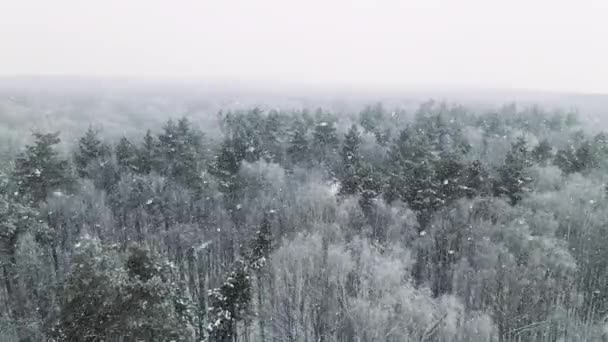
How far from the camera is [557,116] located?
248 ft

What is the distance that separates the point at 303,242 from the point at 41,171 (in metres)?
25.0

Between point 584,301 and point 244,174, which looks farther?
point 244,174

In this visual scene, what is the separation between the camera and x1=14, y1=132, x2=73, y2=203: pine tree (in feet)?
129

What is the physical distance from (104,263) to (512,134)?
208ft

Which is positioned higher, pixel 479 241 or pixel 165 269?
pixel 165 269

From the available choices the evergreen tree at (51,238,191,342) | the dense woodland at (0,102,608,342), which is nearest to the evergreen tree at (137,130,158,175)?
the dense woodland at (0,102,608,342)

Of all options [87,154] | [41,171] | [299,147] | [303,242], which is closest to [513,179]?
[303,242]

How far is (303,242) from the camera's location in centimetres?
3938

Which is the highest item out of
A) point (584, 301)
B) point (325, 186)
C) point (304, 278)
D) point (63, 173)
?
point (63, 173)

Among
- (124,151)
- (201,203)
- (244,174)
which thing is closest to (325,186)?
(244,174)

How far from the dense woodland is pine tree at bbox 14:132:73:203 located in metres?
0.13

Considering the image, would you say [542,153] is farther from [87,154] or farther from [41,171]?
[41,171]

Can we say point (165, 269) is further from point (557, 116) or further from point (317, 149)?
point (557, 116)

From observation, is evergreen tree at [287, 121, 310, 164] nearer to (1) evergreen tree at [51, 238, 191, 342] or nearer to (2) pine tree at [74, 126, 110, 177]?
(2) pine tree at [74, 126, 110, 177]
